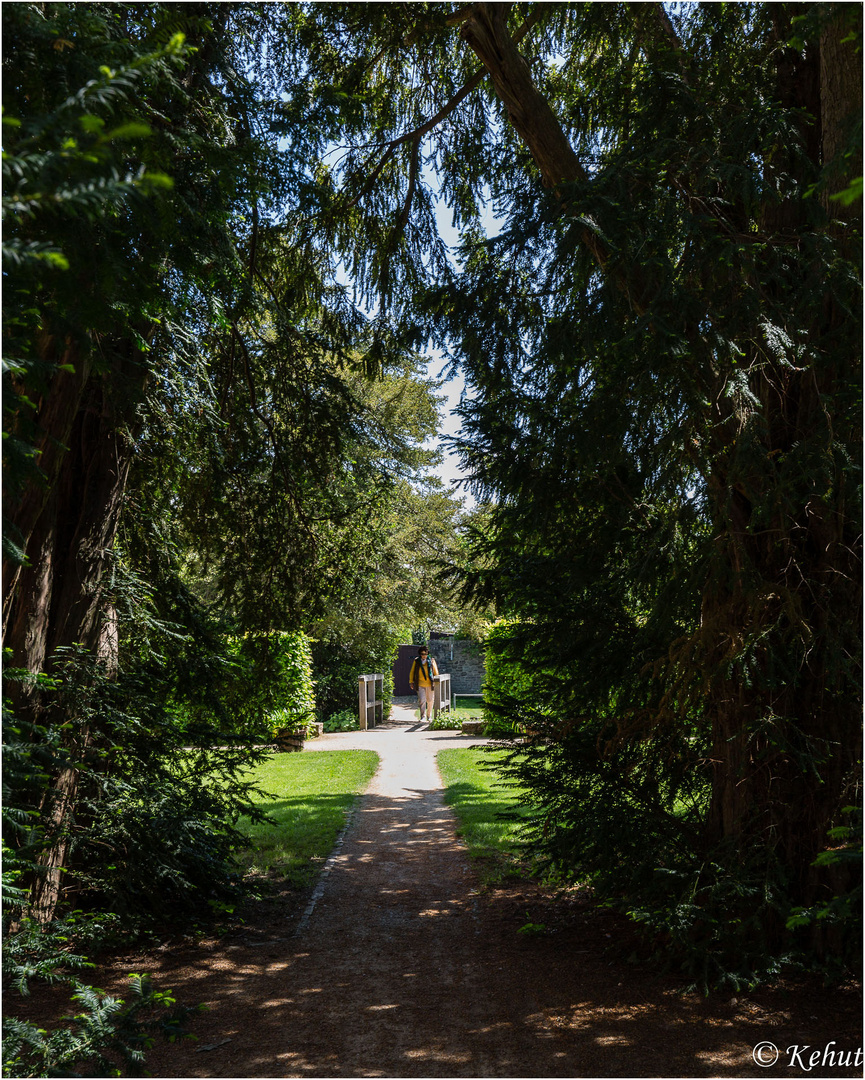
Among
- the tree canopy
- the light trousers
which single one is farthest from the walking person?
the tree canopy

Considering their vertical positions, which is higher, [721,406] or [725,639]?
[721,406]

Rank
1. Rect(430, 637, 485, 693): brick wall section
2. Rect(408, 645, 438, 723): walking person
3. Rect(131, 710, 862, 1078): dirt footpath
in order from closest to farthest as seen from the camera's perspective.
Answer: Rect(131, 710, 862, 1078): dirt footpath, Rect(408, 645, 438, 723): walking person, Rect(430, 637, 485, 693): brick wall section

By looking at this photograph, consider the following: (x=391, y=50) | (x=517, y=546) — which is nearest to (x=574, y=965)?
A: (x=517, y=546)

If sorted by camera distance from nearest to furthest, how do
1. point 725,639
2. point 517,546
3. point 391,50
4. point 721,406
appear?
point 721,406 < point 725,639 < point 517,546 < point 391,50

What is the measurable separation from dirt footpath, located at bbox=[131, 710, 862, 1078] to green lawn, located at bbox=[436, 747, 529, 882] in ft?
2.36

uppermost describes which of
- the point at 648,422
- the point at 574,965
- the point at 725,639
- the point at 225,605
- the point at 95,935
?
the point at 648,422

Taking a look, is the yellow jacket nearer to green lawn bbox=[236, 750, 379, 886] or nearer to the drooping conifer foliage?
green lawn bbox=[236, 750, 379, 886]

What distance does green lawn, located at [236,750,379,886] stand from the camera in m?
7.36

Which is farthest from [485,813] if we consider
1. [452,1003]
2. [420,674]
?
[420,674]

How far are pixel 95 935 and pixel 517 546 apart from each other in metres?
3.77

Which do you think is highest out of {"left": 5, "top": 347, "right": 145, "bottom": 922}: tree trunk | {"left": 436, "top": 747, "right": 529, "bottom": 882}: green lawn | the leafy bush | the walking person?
{"left": 5, "top": 347, "right": 145, "bottom": 922}: tree trunk

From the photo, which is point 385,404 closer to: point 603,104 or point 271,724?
point 271,724

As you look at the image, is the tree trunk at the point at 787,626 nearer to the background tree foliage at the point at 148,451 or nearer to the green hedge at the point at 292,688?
the background tree foliage at the point at 148,451

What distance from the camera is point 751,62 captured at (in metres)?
5.51
